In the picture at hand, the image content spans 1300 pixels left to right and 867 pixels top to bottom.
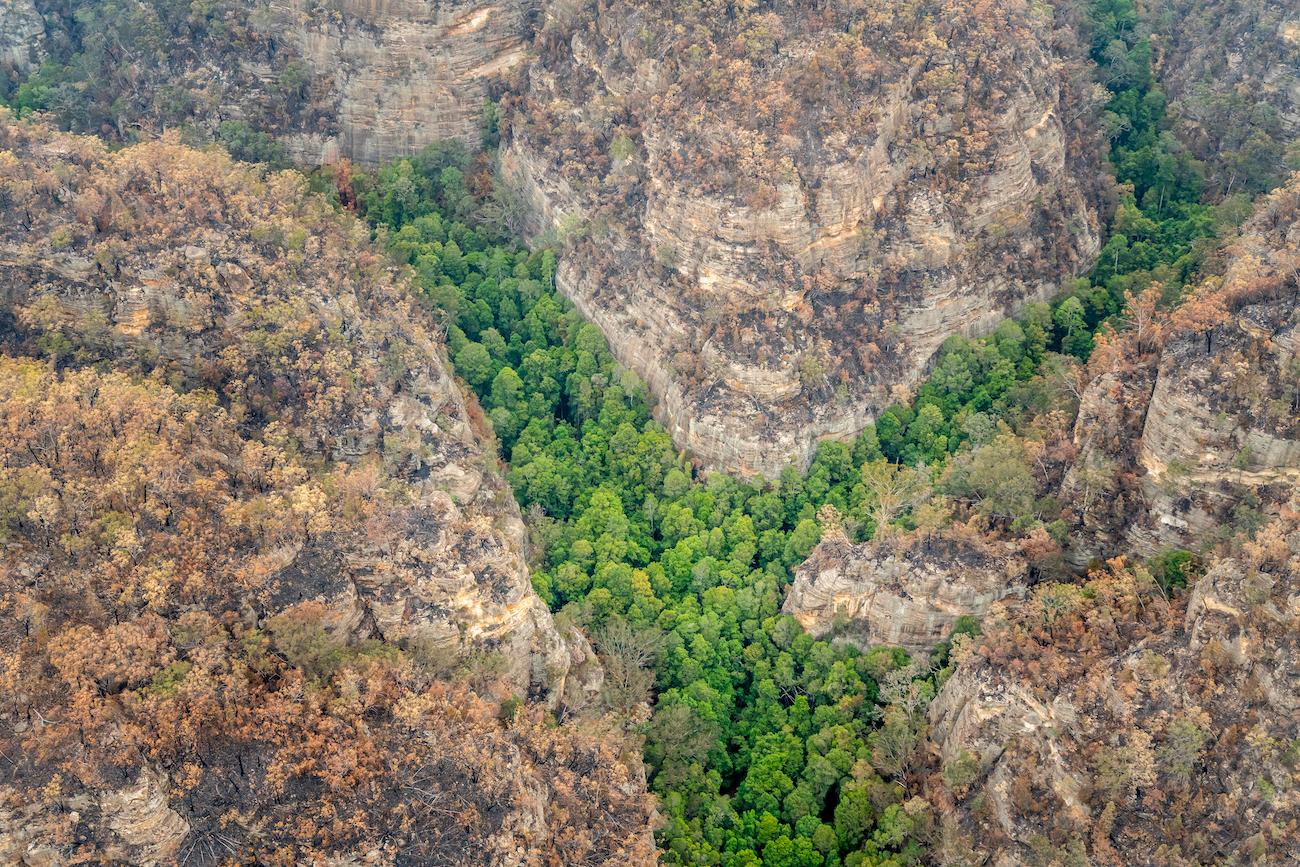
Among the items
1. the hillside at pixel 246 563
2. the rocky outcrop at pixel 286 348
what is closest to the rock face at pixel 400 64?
the hillside at pixel 246 563

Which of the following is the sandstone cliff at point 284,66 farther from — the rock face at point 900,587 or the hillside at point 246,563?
the rock face at point 900,587

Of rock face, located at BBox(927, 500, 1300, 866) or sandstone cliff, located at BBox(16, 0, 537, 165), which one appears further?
sandstone cliff, located at BBox(16, 0, 537, 165)

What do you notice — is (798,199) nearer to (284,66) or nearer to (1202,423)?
(1202,423)

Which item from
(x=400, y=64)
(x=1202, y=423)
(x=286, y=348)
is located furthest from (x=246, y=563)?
(x=1202, y=423)

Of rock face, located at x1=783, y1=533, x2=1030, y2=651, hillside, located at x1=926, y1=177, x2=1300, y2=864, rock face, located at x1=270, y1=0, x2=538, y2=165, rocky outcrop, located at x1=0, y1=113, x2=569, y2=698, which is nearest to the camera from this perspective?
hillside, located at x1=926, y1=177, x2=1300, y2=864

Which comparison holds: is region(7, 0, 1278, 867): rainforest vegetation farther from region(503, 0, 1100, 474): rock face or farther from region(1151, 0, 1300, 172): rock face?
region(503, 0, 1100, 474): rock face

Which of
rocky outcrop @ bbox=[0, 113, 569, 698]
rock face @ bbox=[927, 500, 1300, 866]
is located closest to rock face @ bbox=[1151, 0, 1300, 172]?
rock face @ bbox=[927, 500, 1300, 866]
